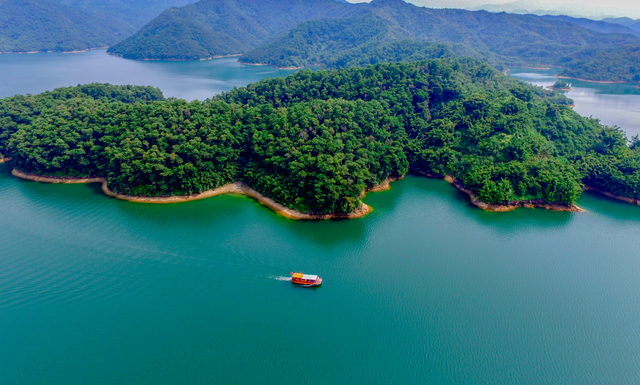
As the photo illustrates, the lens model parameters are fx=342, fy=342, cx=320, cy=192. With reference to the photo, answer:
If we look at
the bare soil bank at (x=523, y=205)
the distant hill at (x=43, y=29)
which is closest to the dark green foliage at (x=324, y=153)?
the bare soil bank at (x=523, y=205)

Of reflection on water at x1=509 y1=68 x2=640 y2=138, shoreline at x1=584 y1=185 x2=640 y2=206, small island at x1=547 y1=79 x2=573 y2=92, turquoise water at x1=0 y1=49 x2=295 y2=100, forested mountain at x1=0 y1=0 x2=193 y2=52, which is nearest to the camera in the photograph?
shoreline at x1=584 y1=185 x2=640 y2=206

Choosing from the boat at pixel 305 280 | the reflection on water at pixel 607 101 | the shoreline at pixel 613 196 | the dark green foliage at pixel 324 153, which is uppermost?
the reflection on water at pixel 607 101

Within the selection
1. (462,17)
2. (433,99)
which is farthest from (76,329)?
(462,17)

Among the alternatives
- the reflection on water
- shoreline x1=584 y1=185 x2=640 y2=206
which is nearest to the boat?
shoreline x1=584 y1=185 x2=640 y2=206

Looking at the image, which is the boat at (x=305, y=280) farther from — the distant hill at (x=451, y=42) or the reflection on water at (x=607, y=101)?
the distant hill at (x=451, y=42)

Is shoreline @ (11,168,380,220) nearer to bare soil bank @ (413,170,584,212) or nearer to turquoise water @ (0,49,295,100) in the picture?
bare soil bank @ (413,170,584,212)

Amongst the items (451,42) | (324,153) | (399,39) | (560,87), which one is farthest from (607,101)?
(324,153)
